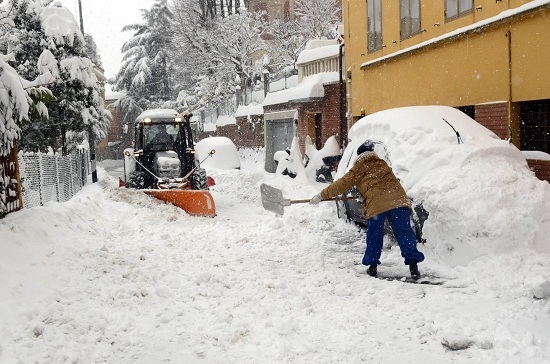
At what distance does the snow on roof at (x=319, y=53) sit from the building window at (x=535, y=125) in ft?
31.0

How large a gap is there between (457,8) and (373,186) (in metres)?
5.44

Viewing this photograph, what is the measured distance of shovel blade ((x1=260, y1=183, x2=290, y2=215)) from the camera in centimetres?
729

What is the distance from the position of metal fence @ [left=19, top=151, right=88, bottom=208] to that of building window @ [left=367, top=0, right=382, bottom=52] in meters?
8.41

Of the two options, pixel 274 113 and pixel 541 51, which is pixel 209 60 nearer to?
pixel 274 113

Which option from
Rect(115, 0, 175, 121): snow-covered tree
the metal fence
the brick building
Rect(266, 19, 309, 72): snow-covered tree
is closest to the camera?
the metal fence

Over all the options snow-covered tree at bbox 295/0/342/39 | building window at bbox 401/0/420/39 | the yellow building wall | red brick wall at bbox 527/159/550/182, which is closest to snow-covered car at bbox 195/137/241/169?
the yellow building wall

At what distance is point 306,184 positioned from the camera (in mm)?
13734

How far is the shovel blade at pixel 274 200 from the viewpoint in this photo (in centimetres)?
729

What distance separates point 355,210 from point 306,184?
547 cm

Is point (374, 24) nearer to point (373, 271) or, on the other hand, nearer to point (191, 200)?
point (191, 200)

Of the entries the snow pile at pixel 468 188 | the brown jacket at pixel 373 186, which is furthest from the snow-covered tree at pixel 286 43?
the brown jacket at pixel 373 186

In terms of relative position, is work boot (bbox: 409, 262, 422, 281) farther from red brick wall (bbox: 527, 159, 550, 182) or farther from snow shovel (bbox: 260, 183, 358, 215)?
red brick wall (bbox: 527, 159, 550, 182)

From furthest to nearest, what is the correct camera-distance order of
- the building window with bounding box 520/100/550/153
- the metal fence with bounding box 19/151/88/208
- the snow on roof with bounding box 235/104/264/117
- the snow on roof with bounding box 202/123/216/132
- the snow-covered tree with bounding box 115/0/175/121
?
the snow-covered tree with bounding box 115/0/175/121, the snow on roof with bounding box 202/123/216/132, the snow on roof with bounding box 235/104/264/117, the metal fence with bounding box 19/151/88/208, the building window with bounding box 520/100/550/153

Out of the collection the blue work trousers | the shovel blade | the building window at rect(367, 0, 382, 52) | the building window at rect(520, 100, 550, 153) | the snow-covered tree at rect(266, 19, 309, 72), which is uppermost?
the snow-covered tree at rect(266, 19, 309, 72)
